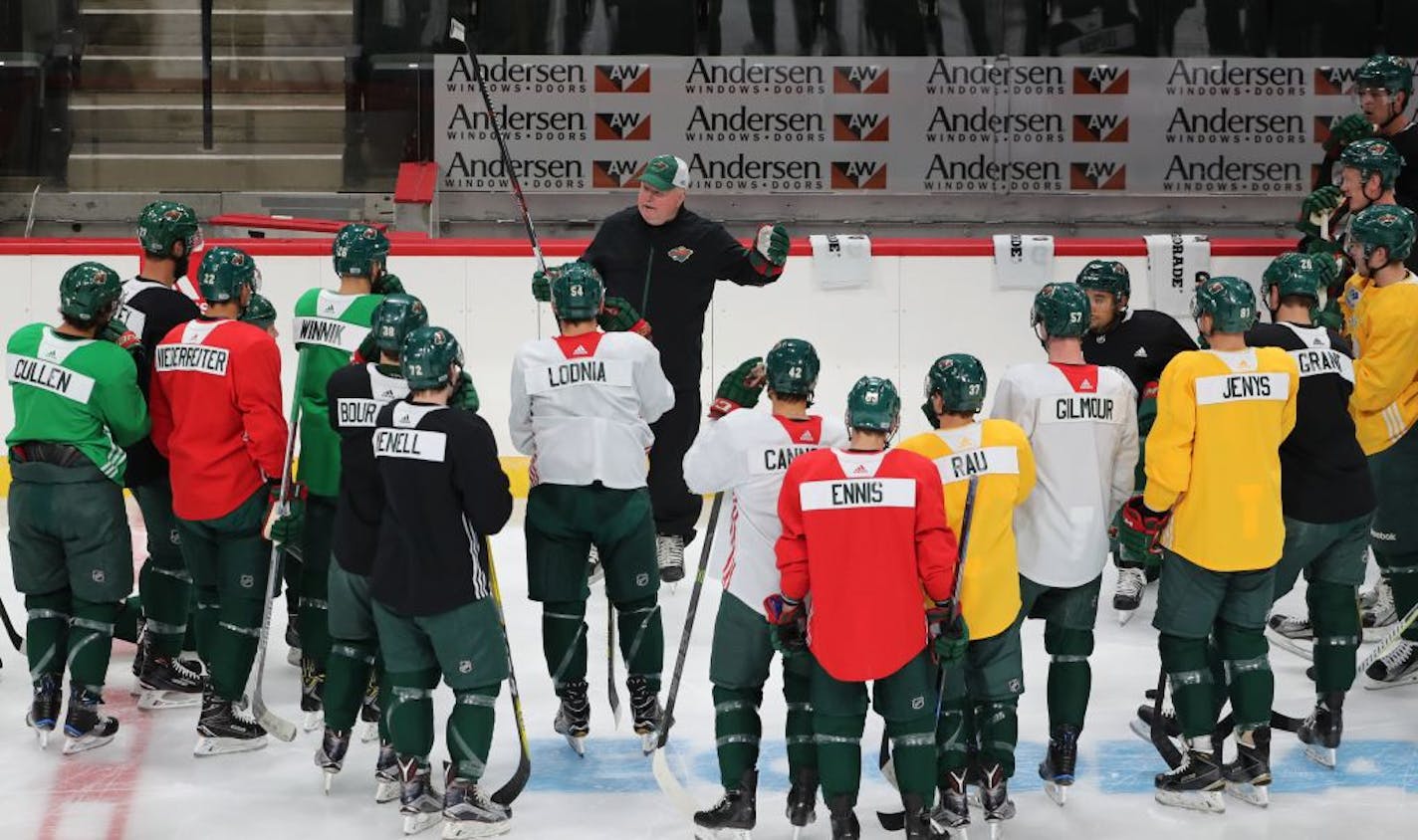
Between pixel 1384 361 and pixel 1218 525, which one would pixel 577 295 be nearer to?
pixel 1218 525

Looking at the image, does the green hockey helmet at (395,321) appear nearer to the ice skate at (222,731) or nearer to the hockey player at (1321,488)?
A: the ice skate at (222,731)

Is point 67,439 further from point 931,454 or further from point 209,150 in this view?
point 209,150

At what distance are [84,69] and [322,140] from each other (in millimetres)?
1563

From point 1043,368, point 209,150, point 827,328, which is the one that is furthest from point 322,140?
point 1043,368

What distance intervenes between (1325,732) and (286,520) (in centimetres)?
313

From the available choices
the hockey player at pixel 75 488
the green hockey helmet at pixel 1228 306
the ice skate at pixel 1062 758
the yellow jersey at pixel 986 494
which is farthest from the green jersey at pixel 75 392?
the green hockey helmet at pixel 1228 306

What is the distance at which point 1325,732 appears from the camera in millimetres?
5410

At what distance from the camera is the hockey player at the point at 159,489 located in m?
5.77

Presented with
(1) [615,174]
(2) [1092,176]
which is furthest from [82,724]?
Answer: (2) [1092,176]

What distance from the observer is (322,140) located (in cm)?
1143

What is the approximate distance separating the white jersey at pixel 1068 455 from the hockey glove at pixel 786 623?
2.60ft

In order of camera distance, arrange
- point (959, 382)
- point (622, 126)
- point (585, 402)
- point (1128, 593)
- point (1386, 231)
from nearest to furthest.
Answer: point (959, 382)
point (585, 402)
point (1386, 231)
point (1128, 593)
point (622, 126)

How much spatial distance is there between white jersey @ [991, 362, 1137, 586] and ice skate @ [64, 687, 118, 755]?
2796 mm

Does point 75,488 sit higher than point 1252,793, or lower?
higher
